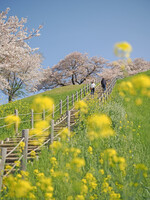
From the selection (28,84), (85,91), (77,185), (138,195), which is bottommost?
(138,195)

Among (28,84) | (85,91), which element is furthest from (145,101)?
(28,84)

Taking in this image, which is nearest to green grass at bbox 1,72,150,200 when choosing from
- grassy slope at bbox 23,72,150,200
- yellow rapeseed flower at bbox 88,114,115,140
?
grassy slope at bbox 23,72,150,200

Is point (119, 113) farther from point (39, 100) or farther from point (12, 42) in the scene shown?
point (12, 42)

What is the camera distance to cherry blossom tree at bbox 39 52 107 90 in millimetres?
41031

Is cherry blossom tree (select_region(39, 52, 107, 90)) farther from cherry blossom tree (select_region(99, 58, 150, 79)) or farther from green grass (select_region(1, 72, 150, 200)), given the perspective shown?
green grass (select_region(1, 72, 150, 200))

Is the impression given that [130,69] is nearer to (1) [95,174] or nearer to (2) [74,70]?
Result: (2) [74,70]

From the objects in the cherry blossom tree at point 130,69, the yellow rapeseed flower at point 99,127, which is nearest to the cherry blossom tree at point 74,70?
the cherry blossom tree at point 130,69

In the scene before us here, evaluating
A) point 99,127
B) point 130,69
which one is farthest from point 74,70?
point 99,127

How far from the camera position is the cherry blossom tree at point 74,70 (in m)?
41.0

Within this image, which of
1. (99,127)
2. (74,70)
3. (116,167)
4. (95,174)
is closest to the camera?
(116,167)

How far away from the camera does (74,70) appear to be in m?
40.8

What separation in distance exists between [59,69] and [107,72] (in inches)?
373

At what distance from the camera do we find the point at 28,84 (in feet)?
84.3

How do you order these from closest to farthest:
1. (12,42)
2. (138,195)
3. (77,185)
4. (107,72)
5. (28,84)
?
1. (77,185)
2. (138,195)
3. (12,42)
4. (28,84)
5. (107,72)
